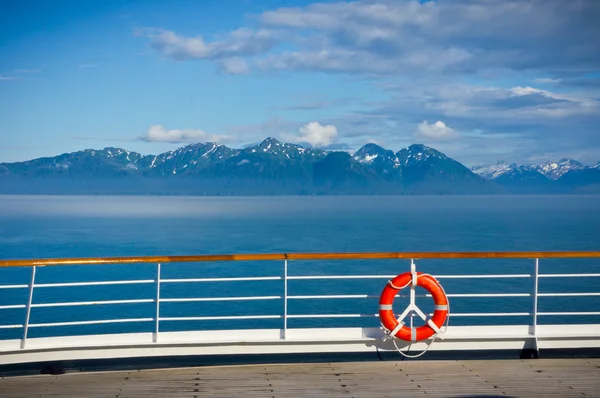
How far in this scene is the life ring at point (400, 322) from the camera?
3834mm

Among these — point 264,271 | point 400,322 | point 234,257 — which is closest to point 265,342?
point 234,257

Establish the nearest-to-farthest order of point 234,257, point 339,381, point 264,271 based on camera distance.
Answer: point 339,381 → point 234,257 → point 264,271

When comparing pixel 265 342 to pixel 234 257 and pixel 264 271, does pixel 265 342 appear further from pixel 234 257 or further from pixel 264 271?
pixel 264 271

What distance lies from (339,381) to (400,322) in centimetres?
64

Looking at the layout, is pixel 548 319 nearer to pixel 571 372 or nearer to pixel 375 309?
pixel 375 309

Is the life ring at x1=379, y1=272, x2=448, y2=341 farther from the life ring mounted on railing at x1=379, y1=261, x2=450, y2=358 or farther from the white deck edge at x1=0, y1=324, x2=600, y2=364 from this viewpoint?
the white deck edge at x1=0, y1=324, x2=600, y2=364

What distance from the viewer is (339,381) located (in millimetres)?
3432

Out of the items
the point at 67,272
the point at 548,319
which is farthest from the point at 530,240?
the point at 67,272

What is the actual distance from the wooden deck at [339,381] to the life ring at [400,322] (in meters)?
0.18

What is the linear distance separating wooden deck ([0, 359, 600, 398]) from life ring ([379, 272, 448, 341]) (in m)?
0.18

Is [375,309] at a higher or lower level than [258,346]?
lower

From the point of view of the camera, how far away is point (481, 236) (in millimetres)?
39625

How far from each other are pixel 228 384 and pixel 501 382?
155 centimetres

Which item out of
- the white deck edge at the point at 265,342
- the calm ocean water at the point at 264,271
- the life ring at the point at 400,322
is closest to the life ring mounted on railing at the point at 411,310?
the life ring at the point at 400,322
